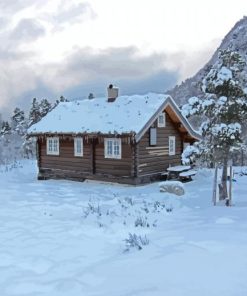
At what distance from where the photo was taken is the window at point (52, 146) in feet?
87.5

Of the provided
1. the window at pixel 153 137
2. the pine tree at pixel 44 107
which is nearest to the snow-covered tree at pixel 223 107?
the window at pixel 153 137

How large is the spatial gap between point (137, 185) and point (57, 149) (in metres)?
6.82

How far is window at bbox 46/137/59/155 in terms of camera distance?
87.5ft

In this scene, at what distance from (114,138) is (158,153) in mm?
3257

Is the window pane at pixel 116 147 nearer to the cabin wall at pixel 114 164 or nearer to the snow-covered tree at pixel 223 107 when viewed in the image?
the cabin wall at pixel 114 164

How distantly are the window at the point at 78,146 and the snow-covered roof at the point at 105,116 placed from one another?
0.90 metres

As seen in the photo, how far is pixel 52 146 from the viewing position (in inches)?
1061

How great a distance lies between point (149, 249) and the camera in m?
8.55

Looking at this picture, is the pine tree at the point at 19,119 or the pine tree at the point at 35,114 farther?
the pine tree at the point at 19,119

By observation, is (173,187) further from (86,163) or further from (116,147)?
(86,163)

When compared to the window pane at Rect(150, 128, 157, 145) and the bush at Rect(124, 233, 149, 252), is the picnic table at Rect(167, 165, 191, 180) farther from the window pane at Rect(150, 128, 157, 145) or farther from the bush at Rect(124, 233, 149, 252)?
the bush at Rect(124, 233, 149, 252)

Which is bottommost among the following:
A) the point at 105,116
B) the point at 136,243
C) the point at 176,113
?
the point at 136,243

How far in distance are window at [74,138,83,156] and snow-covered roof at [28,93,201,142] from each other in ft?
2.94

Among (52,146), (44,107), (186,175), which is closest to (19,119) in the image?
(44,107)
